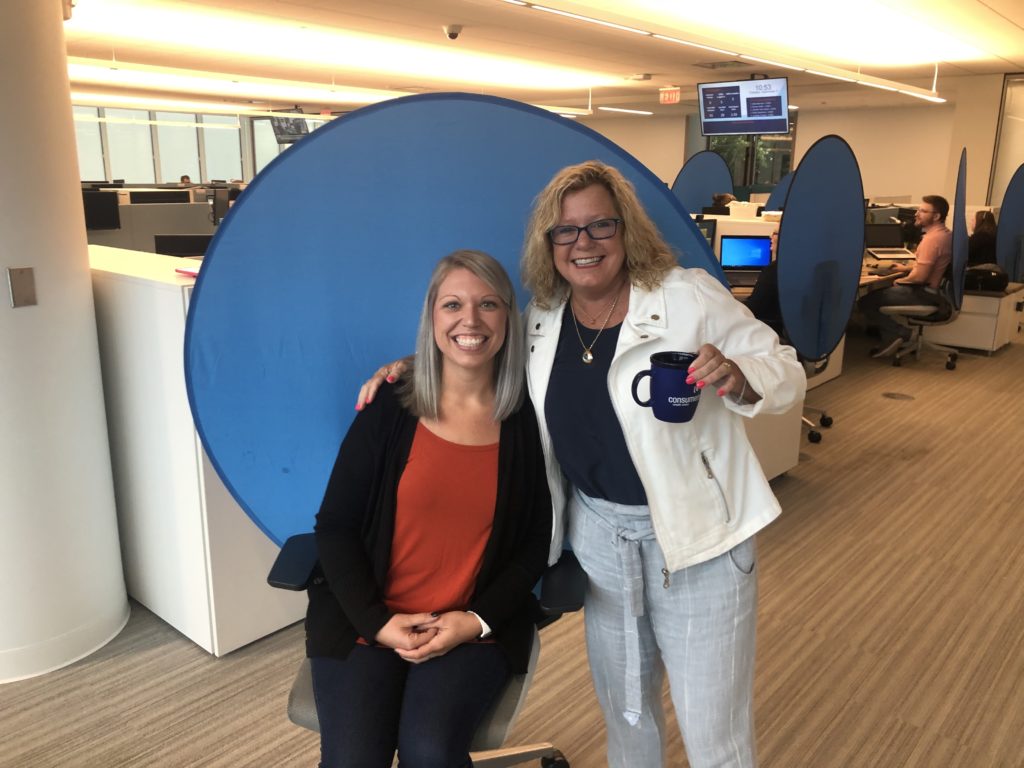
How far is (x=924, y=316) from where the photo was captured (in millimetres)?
6625

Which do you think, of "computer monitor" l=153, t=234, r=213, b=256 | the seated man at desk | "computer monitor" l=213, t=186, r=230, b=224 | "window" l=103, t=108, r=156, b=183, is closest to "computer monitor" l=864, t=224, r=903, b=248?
the seated man at desk

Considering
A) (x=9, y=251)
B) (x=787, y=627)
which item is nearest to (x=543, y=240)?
(x=9, y=251)

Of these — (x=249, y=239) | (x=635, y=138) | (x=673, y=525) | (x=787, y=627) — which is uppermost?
(x=635, y=138)

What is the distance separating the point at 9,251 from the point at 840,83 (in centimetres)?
1318

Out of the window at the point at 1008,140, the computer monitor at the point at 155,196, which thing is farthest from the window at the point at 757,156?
the computer monitor at the point at 155,196

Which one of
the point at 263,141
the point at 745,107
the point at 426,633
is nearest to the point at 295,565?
the point at 426,633

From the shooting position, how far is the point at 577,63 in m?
11.3

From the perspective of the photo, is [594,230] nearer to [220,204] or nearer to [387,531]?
[387,531]

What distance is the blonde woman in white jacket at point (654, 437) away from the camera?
1470 millimetres

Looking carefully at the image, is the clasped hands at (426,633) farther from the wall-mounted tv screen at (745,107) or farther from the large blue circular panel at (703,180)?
the wall-mounted tv screen at (745,107)

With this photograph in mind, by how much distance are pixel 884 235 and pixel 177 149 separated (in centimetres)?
1632

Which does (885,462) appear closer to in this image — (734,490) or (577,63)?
(734,490)

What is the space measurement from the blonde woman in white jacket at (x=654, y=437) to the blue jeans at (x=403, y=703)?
1.02 feet

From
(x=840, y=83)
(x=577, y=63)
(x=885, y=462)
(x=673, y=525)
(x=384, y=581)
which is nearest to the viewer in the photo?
(x=673, y=525)
